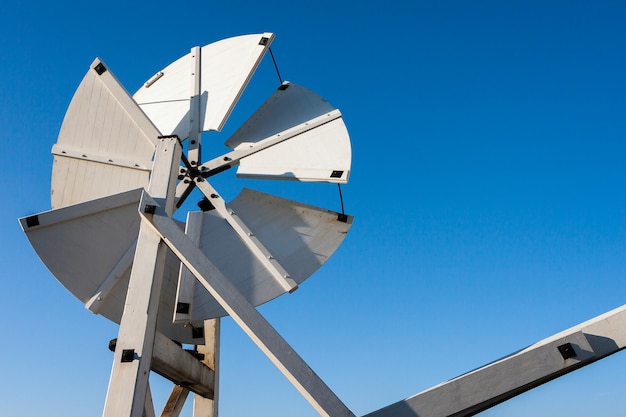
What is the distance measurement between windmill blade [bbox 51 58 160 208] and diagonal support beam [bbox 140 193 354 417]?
2253 millimetres

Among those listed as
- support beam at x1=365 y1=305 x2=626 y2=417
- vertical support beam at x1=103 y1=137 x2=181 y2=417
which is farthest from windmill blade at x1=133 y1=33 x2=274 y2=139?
support beam at x1=365 y1=305 x2=626 y2=417

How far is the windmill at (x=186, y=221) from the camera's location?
17.1 feet

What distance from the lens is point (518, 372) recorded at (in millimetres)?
4215

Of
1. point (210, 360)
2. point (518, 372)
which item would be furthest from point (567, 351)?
point (210, 360)

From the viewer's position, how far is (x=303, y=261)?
23.3 feet

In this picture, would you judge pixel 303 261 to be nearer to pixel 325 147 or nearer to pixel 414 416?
pixel 325 147

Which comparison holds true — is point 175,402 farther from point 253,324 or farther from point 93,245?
point 253,324

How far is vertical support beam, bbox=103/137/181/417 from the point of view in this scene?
16.3ft

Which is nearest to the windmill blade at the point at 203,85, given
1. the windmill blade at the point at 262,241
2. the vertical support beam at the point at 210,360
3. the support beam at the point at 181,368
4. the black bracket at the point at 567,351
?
the windmill blade at the point at 262,241

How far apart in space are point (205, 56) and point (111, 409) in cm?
581

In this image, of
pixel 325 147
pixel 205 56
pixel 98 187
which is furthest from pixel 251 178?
pixel 205 56

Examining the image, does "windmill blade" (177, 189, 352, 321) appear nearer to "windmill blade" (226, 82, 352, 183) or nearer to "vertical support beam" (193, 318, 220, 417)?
"windmill blade" (226, 82, 352, 183)

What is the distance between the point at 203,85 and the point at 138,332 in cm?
447

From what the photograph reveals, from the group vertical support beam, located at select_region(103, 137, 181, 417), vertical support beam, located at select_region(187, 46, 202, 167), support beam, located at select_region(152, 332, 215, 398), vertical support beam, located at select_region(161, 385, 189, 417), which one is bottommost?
vertical support beam, located at select_region(161, 385, 189, 417)
